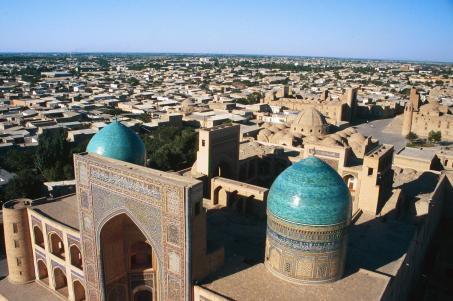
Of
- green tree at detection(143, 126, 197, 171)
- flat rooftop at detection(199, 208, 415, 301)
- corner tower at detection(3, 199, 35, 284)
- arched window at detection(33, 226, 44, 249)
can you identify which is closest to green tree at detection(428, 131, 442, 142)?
green tree at detection(143, 126, 197, 171)

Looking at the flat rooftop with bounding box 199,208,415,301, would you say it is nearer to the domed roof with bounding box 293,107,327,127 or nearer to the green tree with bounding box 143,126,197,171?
the green tree with bounding box 143,126,197,171

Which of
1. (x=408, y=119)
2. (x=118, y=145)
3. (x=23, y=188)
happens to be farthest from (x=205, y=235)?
(x=408, y=119)

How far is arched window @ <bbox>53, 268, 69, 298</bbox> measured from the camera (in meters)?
13.6

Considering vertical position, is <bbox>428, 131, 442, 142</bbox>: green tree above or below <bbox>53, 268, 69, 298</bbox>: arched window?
above

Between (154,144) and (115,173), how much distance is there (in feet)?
54.6

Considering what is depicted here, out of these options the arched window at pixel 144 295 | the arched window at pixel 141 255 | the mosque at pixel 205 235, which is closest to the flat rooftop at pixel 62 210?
the mosque at pixel 205 235

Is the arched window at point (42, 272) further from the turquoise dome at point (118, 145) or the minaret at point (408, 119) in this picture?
the minaret at point (408, 119)

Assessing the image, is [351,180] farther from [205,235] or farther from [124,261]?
[124,261]

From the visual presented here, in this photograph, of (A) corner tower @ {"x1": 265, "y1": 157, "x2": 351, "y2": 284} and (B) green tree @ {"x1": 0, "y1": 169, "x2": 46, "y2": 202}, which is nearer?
(A) corner tower @ {"x1": 265, "y1": 157, "x2": 351, "y2": 284}

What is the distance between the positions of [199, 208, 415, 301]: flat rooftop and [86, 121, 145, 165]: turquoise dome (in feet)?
11.5

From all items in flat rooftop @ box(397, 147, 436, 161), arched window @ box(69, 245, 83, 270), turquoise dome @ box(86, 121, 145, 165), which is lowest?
arched window @ box(69, 245, 83, 270)

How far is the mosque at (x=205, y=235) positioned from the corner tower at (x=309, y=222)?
0.09 ft

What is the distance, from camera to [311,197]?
31.6 feet

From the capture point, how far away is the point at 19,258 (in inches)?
553
